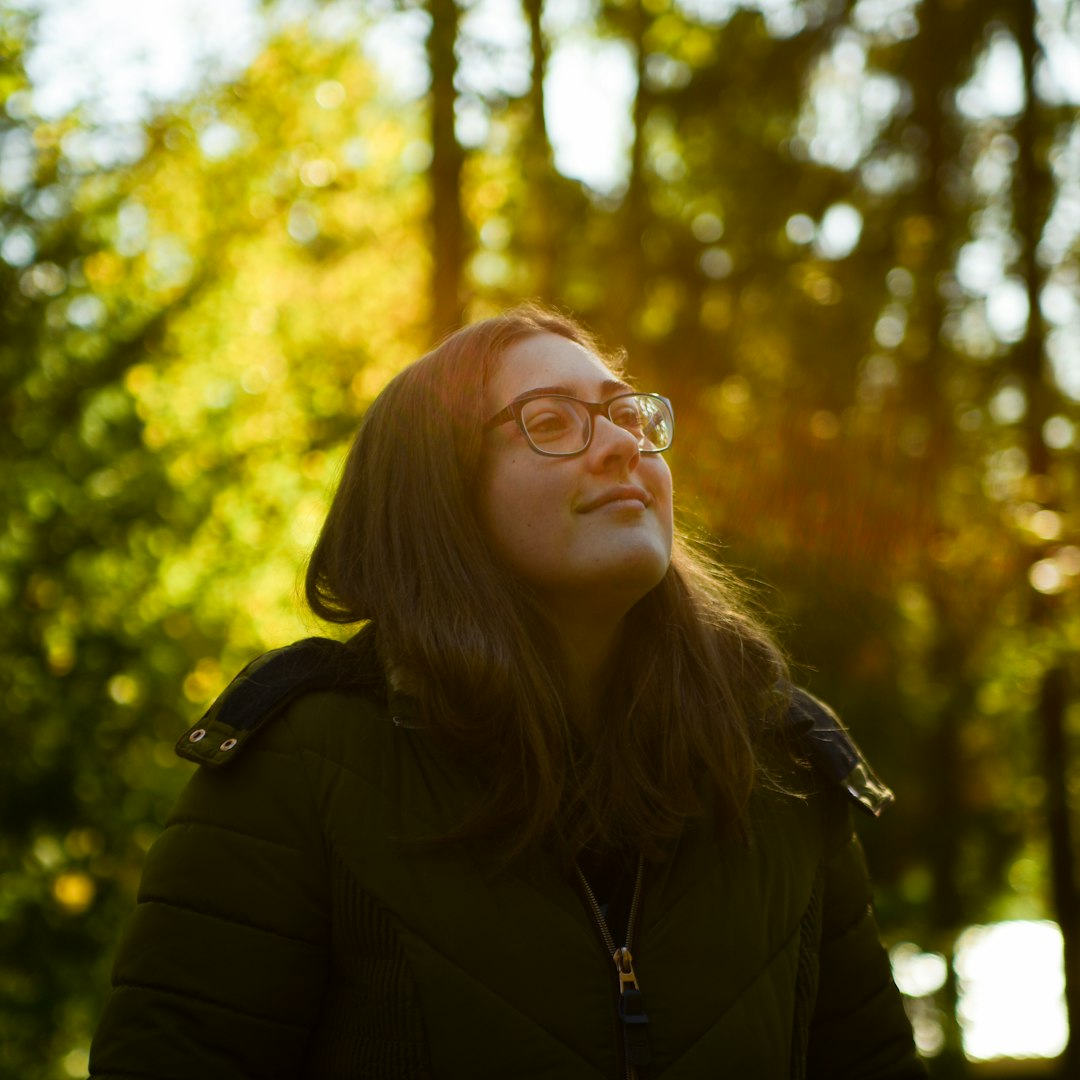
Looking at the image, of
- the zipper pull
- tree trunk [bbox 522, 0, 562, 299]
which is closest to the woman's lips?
the zipper pull

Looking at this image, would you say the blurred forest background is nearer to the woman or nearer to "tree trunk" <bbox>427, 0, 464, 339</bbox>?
"tree trunk" <bbox>427, 0, 464, 339</bbox>

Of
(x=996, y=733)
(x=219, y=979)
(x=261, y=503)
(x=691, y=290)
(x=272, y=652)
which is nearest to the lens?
(x=219, y=979)

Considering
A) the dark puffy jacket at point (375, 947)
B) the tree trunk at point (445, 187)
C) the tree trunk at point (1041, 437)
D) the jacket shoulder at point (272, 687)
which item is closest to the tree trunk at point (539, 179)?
the tree trunk at point (445, 187)

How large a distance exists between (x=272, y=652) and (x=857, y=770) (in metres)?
1.14

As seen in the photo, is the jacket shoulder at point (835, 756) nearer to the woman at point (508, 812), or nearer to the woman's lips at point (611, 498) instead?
the woman at point (508, 812)

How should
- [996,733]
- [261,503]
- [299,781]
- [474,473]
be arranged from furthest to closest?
[996,733]
[261,503]
[474,473]
[299,781]

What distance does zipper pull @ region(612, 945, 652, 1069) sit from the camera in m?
1.76

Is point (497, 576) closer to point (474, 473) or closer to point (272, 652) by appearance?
point (474, 473)

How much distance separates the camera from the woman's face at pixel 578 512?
6.72 ft

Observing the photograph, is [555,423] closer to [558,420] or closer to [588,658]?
[558,420]

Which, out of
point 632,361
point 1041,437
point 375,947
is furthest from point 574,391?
point 1041,437

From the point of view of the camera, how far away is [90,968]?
4480 millimetres

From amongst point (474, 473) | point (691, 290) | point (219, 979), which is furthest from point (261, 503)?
point (691, 290)

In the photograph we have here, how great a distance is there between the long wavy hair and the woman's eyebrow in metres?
0.10
